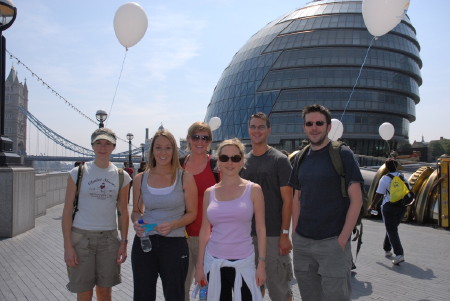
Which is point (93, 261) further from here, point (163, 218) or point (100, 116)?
point (100, 116)

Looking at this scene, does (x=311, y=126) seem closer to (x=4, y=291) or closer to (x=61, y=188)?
(x=4, y=291)

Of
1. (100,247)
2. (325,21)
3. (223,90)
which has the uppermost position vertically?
(325,21)

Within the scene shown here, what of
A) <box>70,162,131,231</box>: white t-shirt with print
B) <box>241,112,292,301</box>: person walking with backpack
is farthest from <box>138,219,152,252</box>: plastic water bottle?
<box>241,112,292,301</box>: person walking with backpack

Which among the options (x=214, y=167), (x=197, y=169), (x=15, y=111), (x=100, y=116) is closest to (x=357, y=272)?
(x=214, y=167)

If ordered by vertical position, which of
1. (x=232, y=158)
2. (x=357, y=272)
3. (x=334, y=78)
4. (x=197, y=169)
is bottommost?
(x=357, y=272)

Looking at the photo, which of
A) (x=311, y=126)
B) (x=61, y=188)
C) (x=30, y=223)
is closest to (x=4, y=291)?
(x=311, y=126)

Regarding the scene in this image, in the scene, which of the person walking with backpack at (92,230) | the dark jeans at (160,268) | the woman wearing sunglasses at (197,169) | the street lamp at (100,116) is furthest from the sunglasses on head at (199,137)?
the street lamp at (100,116)

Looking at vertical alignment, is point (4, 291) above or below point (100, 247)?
below

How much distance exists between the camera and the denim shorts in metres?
3.59

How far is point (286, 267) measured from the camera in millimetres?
3914

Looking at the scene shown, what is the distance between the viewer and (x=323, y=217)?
138 inches

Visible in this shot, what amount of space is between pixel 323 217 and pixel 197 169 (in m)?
1.34

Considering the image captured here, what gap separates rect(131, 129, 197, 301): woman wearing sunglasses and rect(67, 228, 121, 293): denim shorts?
325mm

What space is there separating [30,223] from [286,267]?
755 centimetres
